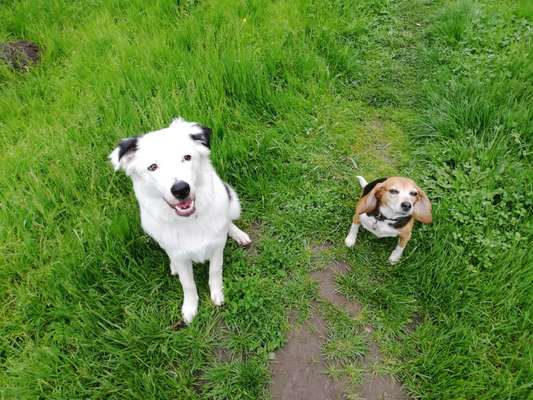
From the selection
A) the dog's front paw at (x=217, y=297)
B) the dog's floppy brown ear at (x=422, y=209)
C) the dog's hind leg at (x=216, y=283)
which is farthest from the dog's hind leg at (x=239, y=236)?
the dog's floppy brown ear at (x=422, y=209)

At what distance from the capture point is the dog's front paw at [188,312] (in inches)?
105

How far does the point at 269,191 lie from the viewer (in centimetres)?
336

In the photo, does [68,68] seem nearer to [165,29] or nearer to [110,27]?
[110,27]

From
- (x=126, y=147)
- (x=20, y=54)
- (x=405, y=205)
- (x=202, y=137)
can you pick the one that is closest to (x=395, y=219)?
(x=405, y=205)

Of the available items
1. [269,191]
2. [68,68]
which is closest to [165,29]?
[68,68]

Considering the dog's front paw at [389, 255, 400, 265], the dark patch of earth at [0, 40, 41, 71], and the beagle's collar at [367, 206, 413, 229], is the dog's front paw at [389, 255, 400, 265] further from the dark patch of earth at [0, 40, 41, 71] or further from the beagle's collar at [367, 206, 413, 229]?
the dark patch of earth at [0, 40, 41, 71]

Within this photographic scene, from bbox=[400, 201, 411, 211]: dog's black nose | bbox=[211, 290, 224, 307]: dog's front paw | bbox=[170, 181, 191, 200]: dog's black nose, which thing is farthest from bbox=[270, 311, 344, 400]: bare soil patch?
bbox=[170, 181, 191, 200]: dog's black nose

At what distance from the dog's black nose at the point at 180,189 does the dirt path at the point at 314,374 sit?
1.30 metres

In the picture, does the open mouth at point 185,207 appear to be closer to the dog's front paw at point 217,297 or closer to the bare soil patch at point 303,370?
the dog's front paw at point 217,297

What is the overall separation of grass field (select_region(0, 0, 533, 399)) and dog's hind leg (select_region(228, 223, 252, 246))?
10 centimetres

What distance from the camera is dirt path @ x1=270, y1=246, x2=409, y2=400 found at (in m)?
2.42

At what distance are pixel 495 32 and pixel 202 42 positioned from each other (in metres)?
3.29

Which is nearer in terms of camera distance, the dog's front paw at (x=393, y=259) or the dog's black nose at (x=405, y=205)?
the dog's black nose at (x=405, y=205)

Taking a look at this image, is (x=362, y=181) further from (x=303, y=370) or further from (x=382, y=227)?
(x=303, y=370)
